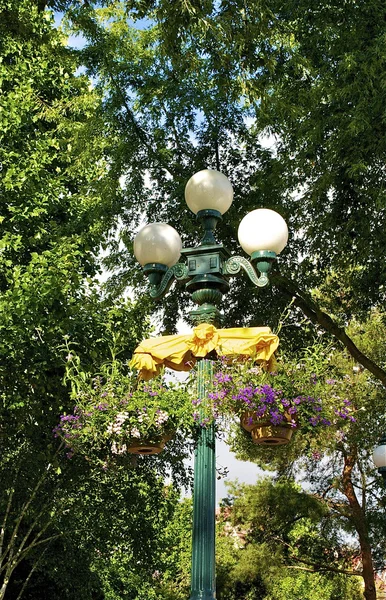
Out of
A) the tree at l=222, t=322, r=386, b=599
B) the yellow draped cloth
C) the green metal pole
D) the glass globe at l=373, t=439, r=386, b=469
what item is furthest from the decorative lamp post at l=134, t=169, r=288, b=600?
the tree at l=222, t=322, r=386, b=599

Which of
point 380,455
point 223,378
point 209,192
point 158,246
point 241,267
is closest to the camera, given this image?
point 223,378

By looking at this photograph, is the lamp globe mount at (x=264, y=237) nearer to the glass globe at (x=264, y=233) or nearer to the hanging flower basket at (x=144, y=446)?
the glass globe at (x=264, y=233)

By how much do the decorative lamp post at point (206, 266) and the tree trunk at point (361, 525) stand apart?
546 inches

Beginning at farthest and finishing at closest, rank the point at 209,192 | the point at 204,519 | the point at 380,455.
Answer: the point at 380,455, the point at 209,192, the point at 204,519

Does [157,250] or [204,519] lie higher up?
[157,250]

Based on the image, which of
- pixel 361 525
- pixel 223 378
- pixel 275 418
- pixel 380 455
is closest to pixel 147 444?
pixel 223 378

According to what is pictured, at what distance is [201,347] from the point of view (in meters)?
4.44

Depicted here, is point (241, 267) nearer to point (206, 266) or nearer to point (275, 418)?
point (206, 266)

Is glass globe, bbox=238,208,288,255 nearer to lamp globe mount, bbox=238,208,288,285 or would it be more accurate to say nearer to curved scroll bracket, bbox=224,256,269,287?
lamp globe mount, bbox=238,208,288,285

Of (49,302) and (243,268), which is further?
(49,302)

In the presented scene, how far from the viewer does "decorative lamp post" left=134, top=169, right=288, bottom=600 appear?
4008mm

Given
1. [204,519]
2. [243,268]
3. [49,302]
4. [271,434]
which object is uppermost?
[49,302]

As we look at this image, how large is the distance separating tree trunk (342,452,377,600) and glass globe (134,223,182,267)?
1387cm

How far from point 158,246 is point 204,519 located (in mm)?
1925
